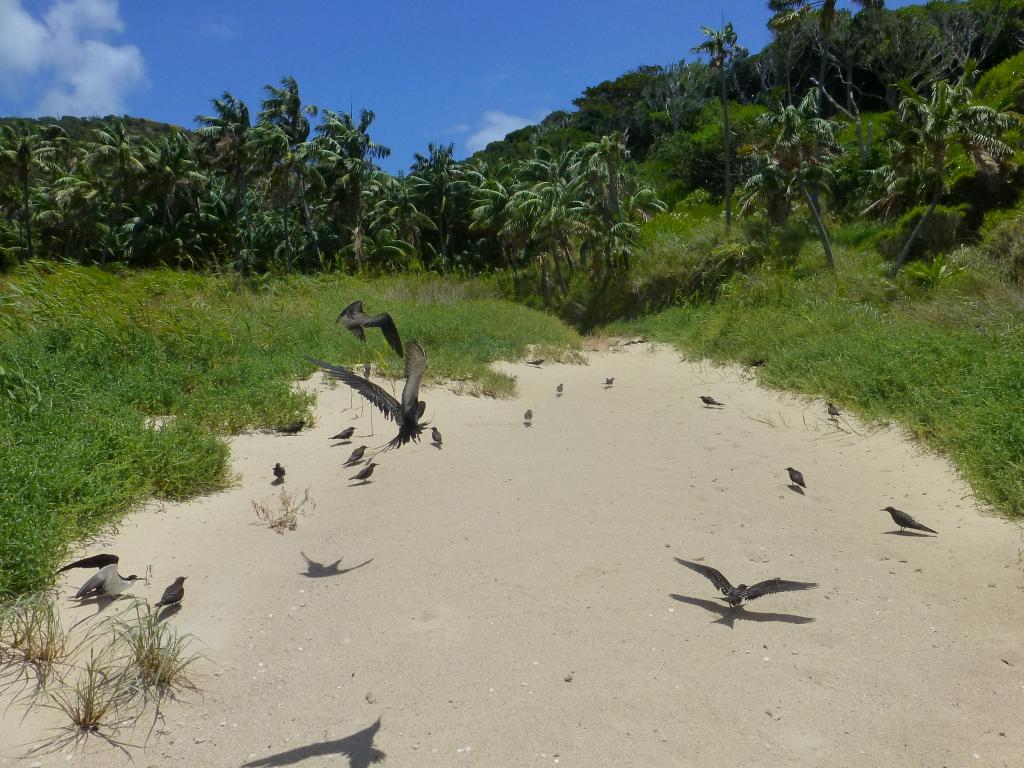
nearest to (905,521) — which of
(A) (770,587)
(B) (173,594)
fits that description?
(A) (770,587)

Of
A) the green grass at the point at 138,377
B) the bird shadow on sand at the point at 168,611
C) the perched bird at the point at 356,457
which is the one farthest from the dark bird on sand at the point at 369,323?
the perched bird at the point at 356,457

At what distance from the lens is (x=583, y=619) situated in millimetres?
4230

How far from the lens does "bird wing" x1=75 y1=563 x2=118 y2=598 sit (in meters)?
4.01

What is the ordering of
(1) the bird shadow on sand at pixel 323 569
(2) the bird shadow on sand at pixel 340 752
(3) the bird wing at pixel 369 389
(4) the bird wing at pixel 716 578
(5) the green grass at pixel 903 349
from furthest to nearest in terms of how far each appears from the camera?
(5) the green grass at pixel 903 349 < (1) the bird shadow on sand at pixel 323 569 < (4) the bird wing at pixel 716 578 < (3) the bird wing at pixel 369 389 < (2) the bird shadow on sand at pixel 340 752

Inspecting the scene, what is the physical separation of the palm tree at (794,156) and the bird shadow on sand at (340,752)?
2149cm

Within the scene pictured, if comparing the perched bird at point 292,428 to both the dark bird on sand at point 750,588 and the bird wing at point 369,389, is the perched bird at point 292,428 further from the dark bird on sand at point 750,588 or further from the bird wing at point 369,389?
the dark bird on sand at point 750,588

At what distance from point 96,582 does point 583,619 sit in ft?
9.93

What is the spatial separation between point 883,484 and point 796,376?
15.9 ft

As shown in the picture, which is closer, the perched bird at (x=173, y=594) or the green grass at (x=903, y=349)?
the perched bird at (x=173, y=594)

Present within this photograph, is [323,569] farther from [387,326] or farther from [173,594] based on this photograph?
[387,326]

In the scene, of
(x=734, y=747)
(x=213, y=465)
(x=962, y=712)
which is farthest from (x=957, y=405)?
(x=213, y=465)

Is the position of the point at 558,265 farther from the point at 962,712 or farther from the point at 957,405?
the point at 962,712

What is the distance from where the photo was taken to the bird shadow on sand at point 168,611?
4.06 meters

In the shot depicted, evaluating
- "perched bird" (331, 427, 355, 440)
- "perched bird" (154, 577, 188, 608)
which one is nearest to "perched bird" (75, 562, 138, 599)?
"perched bird" (154, 577, 188, 608)
